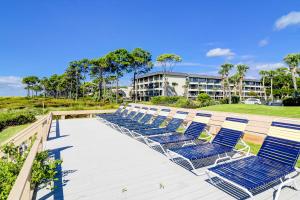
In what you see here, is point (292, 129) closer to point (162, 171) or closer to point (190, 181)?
point (190, 181)

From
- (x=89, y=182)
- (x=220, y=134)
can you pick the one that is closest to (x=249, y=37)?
(x=220, y=134)

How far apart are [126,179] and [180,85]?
2426 inches

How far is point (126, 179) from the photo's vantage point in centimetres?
411

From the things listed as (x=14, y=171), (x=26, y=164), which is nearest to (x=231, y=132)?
(x=26, y=164)

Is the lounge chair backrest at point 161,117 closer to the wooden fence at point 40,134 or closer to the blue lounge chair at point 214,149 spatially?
the wooden fence at point 40,134

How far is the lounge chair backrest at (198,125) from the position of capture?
20.4 feet

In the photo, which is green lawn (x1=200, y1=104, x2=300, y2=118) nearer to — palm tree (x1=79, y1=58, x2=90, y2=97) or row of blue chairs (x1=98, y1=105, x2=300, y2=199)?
row of blue chairs (x1=98, y1=105, x2=300, y2=199)

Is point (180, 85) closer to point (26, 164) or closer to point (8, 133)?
point (8, 133)

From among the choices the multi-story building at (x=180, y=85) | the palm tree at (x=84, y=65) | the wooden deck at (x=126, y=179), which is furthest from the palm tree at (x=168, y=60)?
the wooden deck at (x=126, y=179)

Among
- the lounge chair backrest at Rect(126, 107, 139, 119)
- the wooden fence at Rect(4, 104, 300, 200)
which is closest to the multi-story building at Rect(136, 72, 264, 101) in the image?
the lounge chair backrest at Rect(126, 107, 139, 119)

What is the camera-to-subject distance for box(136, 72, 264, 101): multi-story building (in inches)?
2457

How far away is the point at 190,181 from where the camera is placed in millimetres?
3914

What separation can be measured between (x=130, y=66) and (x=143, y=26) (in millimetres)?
13382

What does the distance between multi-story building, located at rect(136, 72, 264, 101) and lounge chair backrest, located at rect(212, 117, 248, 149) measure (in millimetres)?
55348
